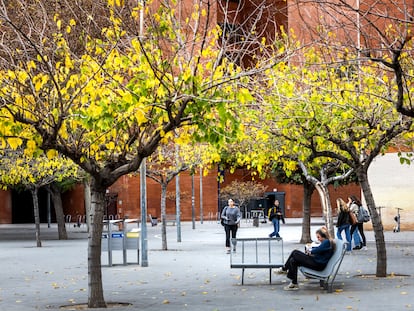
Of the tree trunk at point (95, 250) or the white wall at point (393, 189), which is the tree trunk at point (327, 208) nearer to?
the tree trunk at point (95, 250)

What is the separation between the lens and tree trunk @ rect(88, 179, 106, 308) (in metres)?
14.1

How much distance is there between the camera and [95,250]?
14172mm

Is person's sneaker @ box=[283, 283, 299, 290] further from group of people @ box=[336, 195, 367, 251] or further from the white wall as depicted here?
the white wall

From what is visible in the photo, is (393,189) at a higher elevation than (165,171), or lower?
lower

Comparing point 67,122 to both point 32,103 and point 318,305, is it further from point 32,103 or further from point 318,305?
point 318,305

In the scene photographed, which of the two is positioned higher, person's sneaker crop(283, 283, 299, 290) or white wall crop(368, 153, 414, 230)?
white wall crop(368, 153, 414, 230)

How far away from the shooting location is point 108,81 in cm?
1464

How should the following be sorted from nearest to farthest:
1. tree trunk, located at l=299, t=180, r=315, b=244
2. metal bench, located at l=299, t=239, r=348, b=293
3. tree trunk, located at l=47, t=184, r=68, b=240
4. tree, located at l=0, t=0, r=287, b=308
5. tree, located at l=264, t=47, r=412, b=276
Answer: tree, located at l=0, t=0, r=287, b=308, metal bench, located at l=299, t=239, r=348, b=293, tree, located at l=264, t=47, r=412, b=276, tree trunk, located at l=299, t=180, r=315, b=244, tree trunk, located at l=47, t=184, r=68, b=240

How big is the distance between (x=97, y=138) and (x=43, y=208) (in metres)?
67.1

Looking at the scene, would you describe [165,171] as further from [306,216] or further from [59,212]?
[59,212]

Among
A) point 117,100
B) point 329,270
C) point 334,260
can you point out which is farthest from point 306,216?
point 117,100

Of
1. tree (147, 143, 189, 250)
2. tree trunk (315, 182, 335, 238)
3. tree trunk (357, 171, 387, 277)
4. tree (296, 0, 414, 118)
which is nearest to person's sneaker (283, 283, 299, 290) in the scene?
tree trunk (357, 171, 387, 277)

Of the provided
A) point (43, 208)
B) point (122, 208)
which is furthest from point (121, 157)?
point (43, 208)

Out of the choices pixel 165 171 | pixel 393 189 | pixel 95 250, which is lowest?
pixel 95 250
